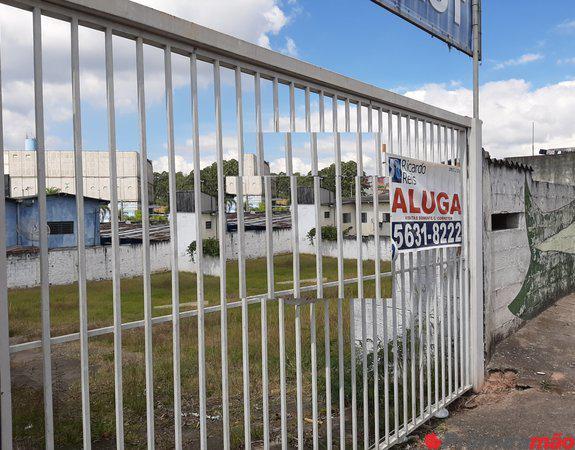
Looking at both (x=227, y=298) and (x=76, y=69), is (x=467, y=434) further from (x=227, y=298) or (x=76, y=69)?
(x=76, y=69)

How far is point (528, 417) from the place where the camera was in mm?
4223

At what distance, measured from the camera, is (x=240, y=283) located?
2.57 metres

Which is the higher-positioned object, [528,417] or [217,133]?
[217,133]

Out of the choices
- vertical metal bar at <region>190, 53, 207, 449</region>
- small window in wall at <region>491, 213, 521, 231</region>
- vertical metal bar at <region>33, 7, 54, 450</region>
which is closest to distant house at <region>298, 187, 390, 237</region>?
vertical metal bar at <region>190, 53, 207, 449</region>

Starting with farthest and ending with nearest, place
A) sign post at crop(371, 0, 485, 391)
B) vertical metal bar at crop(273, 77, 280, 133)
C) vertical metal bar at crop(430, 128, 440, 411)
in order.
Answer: sign post at crop(371, 0, 485, 391), vertical metal bar at crop(430, 128, 440, 411), vertical metal bar at crop(273, 77, 280, 133)

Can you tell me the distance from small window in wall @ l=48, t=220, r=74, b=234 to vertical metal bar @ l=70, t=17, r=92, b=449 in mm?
25

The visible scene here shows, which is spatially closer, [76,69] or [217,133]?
[76,69]

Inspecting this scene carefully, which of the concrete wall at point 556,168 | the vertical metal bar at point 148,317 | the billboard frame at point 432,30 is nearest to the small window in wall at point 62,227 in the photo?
the vertical metal bar at point 148,317

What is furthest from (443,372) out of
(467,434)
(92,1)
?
(92,1)

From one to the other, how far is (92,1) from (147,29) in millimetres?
275

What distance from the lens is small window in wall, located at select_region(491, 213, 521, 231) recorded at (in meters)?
6.17

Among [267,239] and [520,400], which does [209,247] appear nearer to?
[267,239]

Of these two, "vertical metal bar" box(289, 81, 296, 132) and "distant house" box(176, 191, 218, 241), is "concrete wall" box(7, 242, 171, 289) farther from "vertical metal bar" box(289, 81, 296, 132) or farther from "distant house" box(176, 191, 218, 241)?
"vertical metal bar" box(289, 81, 296, 132)

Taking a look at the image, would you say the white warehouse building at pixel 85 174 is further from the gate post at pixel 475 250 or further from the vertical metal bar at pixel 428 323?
the gate post at pixel 475 250
